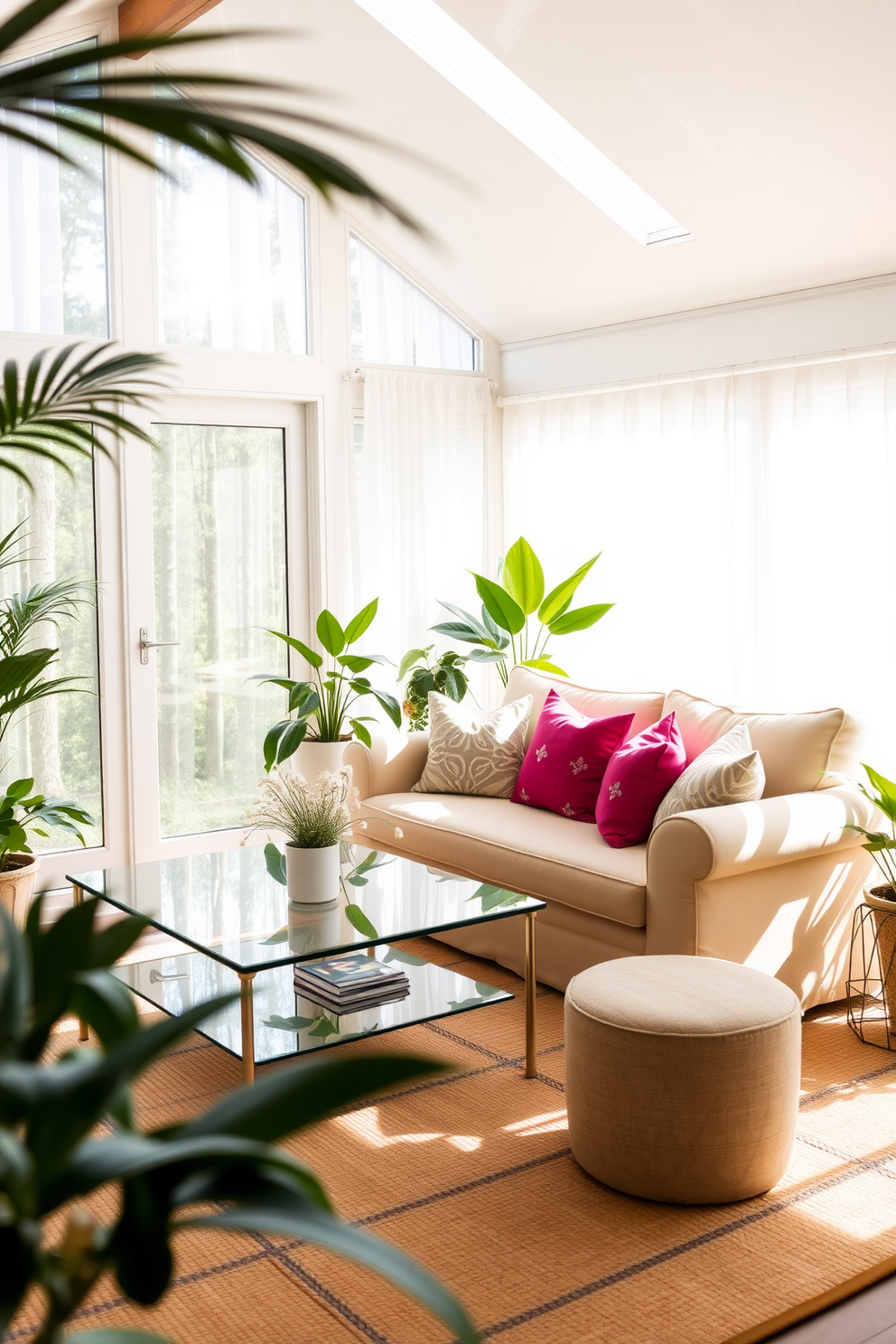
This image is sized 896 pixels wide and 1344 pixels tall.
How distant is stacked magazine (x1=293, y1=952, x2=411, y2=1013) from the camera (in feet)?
10.1

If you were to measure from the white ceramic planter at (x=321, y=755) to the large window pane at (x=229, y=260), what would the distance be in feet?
5.63

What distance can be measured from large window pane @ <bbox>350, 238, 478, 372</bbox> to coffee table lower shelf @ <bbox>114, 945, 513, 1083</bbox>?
10.3 feet

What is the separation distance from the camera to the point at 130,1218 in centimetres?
69

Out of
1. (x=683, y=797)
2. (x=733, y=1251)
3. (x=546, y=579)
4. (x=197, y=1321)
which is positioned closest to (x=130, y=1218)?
(x=197, y=1321)

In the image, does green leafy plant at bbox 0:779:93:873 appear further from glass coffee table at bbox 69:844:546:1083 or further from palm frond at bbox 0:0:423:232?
palm frond at bbox 0:0:423:232

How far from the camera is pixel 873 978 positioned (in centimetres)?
368

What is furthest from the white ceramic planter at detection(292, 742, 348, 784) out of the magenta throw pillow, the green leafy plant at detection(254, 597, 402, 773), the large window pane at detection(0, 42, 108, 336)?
the large window pane at detection(0, 42, 108, 336)

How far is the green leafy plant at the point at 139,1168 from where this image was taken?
633 mm

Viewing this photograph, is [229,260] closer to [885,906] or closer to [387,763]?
[387,763]

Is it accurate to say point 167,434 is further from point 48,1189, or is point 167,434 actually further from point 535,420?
point 48,1189

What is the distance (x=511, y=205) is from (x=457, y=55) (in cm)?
66

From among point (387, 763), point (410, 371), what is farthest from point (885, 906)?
point (410, 371)

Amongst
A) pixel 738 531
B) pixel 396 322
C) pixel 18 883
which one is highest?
pixel 396 322

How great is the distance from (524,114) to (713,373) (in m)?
1.19
